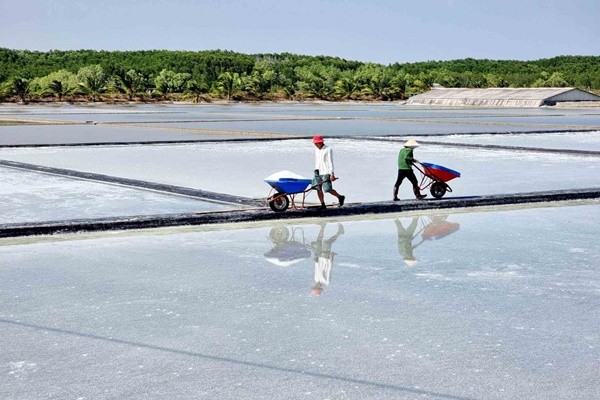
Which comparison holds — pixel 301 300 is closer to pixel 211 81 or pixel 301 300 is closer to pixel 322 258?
pixel 322 258

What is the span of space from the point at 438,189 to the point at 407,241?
12.6 ft

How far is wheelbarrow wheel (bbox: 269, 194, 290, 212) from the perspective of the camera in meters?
13.7

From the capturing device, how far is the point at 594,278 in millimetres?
9344

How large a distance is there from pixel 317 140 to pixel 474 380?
7.68 m

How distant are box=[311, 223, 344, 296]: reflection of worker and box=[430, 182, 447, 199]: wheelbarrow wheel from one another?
114 inches

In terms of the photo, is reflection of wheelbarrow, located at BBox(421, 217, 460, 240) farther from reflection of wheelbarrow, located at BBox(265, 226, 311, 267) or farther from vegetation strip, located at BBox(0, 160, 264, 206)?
vegetation strip, located at BBox(0, 160, 264, 206)

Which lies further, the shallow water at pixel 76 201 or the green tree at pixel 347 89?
the green tree at pixel 347 89

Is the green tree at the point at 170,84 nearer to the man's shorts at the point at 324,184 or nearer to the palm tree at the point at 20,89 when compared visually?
the palm tree at the point at 20,89

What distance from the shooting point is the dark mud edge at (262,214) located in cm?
1228

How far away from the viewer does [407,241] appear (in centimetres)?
1176

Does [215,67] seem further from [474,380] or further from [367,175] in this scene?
[474,380]

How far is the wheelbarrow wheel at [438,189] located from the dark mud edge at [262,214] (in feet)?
0.95

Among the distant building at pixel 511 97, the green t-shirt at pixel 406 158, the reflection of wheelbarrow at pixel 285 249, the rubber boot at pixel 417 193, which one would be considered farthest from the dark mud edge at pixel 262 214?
the distant building at pixel 511 97

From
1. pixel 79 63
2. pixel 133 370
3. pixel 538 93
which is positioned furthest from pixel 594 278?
pixel 79 63
